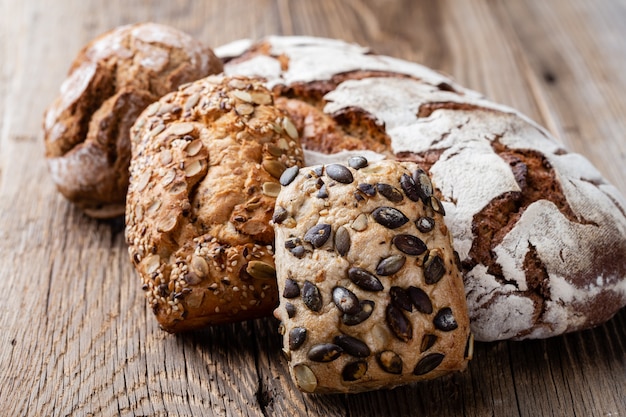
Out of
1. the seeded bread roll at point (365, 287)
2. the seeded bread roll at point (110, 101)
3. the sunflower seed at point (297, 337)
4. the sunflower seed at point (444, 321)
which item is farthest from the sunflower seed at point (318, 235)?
the seeded bread roll at point (110, 101)

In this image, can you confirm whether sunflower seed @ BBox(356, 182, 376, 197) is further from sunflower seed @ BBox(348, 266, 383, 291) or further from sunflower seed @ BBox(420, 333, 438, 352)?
sunflower seed @ BBox(420, 333, 438, 352)

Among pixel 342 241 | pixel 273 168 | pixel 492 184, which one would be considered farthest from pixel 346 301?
pixel 492 184

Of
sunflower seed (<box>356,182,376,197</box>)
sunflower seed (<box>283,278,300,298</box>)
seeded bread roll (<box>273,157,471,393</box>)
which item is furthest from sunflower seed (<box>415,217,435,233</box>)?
sunflower seed (<box>283,278,300,298</box>)

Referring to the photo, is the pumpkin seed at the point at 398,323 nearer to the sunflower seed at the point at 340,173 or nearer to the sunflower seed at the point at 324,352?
the sunflower seed at the point at 324,352

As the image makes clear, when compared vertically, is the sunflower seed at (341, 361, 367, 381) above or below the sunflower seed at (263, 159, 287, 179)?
below

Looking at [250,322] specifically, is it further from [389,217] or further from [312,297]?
[389,217]
